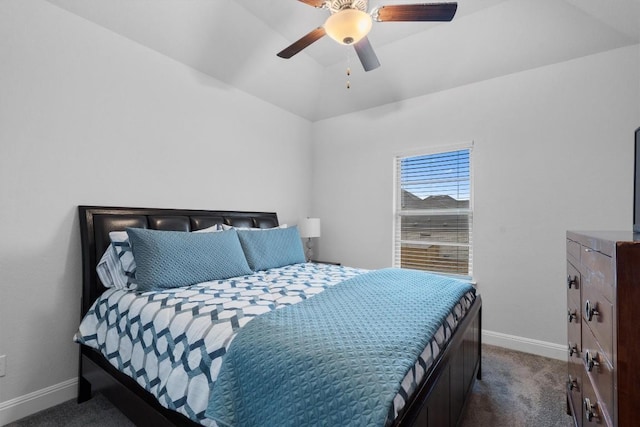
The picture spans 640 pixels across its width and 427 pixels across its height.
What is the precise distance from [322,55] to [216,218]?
83.9 inches

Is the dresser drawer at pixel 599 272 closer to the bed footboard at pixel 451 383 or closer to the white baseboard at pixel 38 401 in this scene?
the bed footboard at pixel 451 383

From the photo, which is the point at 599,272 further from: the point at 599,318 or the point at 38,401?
the point at 38,401

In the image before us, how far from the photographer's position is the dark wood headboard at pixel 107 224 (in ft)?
6.84

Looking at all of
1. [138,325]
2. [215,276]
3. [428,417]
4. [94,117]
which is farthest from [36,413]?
[428,417]

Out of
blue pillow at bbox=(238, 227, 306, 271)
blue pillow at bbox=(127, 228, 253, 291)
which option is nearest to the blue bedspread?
blue pillow at bbox=(127, 228, 253, 291)

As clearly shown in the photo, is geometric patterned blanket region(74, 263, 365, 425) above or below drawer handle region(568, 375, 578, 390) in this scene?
above

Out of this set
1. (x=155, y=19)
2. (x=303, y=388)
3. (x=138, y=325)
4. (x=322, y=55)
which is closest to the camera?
(x=303, y=388)

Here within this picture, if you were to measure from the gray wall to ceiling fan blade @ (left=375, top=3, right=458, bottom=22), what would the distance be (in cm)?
159

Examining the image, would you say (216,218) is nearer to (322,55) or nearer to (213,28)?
(213,28)

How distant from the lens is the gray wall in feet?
8.21

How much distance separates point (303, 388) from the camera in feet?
3.16

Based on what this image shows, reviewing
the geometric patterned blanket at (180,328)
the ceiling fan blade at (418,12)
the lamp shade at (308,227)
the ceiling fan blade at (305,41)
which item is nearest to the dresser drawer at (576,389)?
the geometric patterned blanket at (180,328)

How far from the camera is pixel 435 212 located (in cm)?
350

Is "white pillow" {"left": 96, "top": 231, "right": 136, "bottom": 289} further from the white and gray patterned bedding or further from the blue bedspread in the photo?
the blue bedspread
